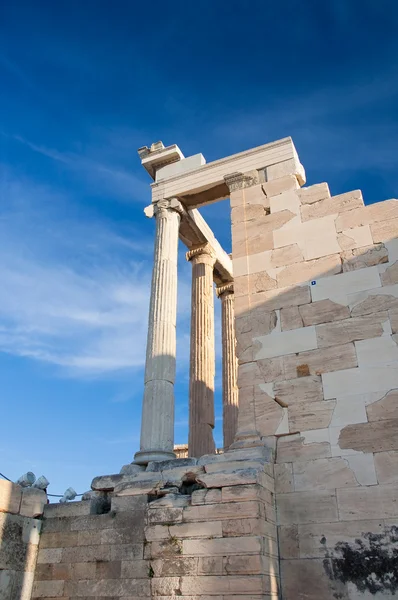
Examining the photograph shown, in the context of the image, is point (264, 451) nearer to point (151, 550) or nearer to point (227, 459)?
point (227, 459)

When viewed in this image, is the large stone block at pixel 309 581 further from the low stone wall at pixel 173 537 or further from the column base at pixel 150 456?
the column base at pixel 150 456

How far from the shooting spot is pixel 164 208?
1642cm

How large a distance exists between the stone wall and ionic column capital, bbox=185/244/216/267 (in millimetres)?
10472

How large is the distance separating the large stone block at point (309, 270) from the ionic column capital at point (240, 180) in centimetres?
327

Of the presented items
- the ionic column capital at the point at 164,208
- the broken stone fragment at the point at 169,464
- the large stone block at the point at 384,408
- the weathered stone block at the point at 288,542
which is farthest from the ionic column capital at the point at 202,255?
the weathered stone block at the point at 288,542

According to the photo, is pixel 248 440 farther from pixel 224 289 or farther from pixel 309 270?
pixel 224 289

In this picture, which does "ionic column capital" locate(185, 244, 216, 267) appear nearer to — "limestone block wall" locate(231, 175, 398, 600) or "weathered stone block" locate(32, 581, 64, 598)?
"limestone block wall" locate(231, 175, 398, 600)

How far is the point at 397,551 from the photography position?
900 cm

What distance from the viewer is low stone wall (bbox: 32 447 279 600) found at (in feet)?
29.1

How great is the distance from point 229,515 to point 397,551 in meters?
2.84

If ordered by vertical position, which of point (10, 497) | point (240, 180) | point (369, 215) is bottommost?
point (10, 497)

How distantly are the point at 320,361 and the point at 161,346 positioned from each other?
14.4 ft

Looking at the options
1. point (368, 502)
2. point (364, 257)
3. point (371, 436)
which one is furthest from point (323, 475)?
point (364, 257)

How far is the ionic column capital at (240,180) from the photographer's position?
1491 centimetres
